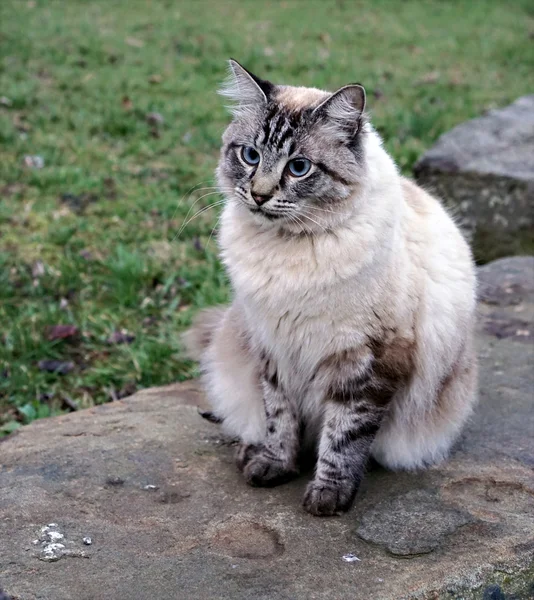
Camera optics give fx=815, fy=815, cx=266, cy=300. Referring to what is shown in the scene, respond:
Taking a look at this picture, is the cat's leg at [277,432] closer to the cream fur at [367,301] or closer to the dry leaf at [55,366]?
the cream fur at [367,301]

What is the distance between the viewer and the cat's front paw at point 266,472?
9.44ft

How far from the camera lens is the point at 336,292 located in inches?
104

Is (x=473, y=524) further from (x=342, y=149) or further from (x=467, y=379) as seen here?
(x=342, y=149)

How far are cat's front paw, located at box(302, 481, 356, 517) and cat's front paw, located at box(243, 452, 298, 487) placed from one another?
0.18 m

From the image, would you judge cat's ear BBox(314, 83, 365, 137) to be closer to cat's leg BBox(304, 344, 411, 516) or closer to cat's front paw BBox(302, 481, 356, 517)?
cat's leg BBox(304, 344, 411, 516)

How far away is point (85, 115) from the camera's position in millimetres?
6980

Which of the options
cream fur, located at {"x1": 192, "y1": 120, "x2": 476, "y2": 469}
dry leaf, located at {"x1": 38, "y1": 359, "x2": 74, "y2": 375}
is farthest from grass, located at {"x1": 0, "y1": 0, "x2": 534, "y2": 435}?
cream fur, located at {"x1": 192, "y1": 120, "x2": 476, "y2": 469}

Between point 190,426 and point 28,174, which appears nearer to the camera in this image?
point 190,426

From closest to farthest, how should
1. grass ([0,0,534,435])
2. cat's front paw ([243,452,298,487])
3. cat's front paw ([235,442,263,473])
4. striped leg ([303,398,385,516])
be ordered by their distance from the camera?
striped leg ([303,398,385,516])
cat's front paw ([243,452,298,487])
cat's front paw ([235,442,263,473])
grass ([0,0,534,435])

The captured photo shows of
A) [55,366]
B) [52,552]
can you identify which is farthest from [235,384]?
[55,366]

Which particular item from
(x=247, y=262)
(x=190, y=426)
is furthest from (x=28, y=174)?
(x=247, y=262)

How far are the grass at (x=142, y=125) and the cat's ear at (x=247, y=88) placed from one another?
1.67 meters

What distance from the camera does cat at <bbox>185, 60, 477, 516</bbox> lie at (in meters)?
2.64

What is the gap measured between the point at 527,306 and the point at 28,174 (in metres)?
3.64
